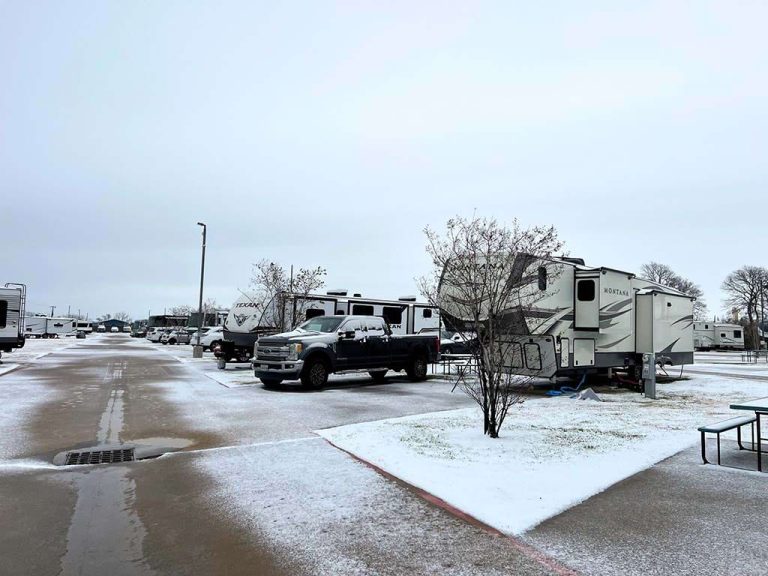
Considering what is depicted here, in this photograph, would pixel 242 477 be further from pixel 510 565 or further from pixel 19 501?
pixel 510 565

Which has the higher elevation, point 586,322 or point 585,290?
point 585,290

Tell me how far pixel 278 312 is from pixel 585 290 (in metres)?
11.2

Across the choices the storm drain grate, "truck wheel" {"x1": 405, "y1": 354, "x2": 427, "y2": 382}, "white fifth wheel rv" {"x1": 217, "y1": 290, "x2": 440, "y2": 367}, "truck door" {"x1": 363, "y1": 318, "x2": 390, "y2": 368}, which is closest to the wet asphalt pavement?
the storm drain grate

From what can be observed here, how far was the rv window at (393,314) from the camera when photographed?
2372 cm

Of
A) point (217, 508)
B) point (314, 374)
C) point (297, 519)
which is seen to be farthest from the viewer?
point (314, 374)

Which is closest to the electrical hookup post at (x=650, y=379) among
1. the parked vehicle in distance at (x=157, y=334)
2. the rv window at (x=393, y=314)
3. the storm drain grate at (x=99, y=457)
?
the storm drain grate at (x=99, y=457)

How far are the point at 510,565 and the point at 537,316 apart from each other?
9.68m

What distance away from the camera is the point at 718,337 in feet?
Answer: 191

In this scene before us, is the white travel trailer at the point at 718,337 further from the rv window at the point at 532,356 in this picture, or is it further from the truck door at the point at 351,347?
the truck door at the point at 351,347

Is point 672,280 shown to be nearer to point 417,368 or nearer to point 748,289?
point 748,289

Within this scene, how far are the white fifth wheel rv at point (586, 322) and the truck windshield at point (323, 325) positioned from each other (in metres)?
4.60

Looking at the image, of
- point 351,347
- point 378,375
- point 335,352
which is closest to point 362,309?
point 378,375

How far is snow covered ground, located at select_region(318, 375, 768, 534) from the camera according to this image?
17.1ft

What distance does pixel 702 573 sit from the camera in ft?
12.1
